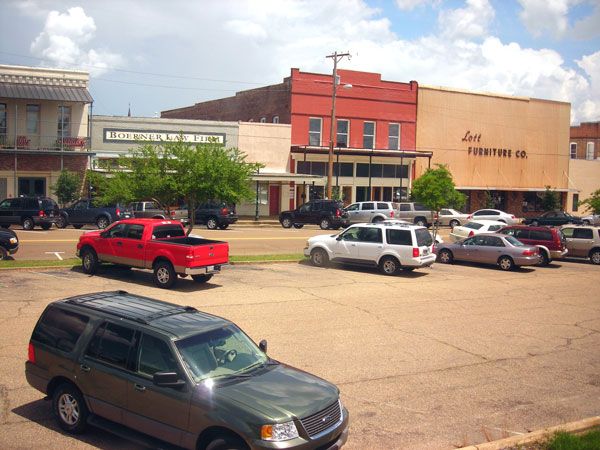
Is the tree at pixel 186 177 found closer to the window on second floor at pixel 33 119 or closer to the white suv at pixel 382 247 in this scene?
the white suv at pixel 382 247

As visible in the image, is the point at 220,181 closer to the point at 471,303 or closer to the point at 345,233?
the point at 345,233

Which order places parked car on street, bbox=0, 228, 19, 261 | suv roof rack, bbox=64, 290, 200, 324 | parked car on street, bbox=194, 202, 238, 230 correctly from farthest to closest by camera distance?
parked car on street, bbox=194, 202, 238, 230
parked car on street, bbox=0, 228, 19, 261
suv roof rack, bbox=64, 290, 200, 324

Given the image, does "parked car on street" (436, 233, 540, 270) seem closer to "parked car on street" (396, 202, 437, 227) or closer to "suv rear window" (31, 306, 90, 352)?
"parked car on street" (396, 202, 437, 227)

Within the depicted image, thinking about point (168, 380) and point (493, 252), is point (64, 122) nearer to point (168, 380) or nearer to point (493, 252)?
point (493, 252)

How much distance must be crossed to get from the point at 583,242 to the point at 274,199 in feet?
81.3

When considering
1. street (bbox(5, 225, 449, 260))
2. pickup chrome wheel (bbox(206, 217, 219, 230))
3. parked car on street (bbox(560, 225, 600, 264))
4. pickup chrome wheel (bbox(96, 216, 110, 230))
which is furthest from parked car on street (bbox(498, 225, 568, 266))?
pickup chrome wheel (bbox(96, 216, 110, 230))

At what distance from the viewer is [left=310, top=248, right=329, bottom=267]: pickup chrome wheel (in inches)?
876

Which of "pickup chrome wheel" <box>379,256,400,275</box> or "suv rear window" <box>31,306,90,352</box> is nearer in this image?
"suv rear window" <box>31,306,90,352</box>

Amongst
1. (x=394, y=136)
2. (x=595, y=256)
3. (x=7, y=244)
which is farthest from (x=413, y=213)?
(x=7, y=244)

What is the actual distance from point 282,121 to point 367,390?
4079cm

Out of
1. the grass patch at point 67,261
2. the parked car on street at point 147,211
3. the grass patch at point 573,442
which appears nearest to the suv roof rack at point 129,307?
the grass patch at point 573,442

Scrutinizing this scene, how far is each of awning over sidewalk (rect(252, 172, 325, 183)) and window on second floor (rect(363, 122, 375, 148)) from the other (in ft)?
21.2

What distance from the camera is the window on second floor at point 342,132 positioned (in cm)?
4906

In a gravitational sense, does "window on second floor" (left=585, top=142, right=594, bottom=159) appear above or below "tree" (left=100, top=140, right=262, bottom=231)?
above
